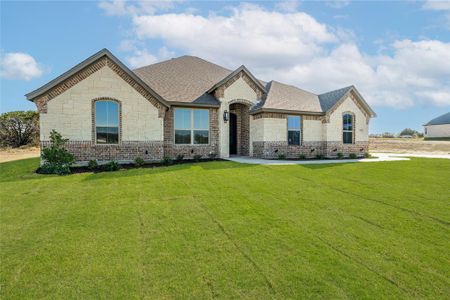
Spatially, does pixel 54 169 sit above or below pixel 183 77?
below

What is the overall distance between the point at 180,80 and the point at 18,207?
499 inches

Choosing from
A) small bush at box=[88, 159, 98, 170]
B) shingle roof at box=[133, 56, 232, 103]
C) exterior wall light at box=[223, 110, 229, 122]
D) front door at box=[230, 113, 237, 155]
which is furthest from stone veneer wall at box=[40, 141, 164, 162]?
front door at box=[230, 113, 237, 155]

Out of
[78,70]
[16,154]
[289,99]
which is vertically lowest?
[16,154]

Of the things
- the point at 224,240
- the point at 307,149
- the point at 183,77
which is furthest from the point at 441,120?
the point at 224,240

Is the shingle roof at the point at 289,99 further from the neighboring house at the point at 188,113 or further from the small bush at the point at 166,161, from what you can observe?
the small bush at the point at 166,161

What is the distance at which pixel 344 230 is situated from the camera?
5160 millimetres

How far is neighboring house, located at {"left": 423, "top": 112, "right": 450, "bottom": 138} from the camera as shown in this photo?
56.4 meters

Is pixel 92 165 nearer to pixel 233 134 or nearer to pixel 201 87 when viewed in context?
pixel 201 87

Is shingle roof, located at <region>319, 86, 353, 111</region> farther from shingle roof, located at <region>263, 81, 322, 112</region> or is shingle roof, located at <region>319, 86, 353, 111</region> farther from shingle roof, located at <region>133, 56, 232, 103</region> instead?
shingle roof, located at <region>133, 56, 232, 103</region>

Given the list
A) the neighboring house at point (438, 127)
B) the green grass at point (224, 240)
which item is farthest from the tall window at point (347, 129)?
the neighboring house at point (438, 127)

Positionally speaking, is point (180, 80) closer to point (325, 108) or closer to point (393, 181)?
point (325, 108)

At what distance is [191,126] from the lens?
51.2 ft

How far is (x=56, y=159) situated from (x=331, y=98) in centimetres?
A: 1740

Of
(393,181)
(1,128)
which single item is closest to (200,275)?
(393,181)
